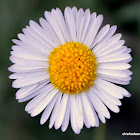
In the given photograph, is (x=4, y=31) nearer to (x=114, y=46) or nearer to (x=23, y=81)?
(x=23, y=81)

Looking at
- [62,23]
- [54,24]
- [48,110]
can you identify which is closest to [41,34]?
[54,24]

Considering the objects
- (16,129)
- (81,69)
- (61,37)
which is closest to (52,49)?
(61,37)

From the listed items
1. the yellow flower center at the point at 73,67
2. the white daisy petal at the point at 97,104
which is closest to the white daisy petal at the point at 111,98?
the white daisy petal at the point at 97,104

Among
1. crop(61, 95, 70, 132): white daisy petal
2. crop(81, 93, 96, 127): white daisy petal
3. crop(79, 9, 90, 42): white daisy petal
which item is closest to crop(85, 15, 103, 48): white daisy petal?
crop(79, 9, 90, 42): white daisy petal

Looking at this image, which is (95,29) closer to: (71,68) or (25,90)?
(71,68)

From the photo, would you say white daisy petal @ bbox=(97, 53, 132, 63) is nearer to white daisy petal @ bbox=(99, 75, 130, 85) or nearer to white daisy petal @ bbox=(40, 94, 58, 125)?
white daisy petal @ bbox=(99, 75, 130, 85)

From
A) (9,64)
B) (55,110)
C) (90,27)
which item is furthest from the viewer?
(9,64)
